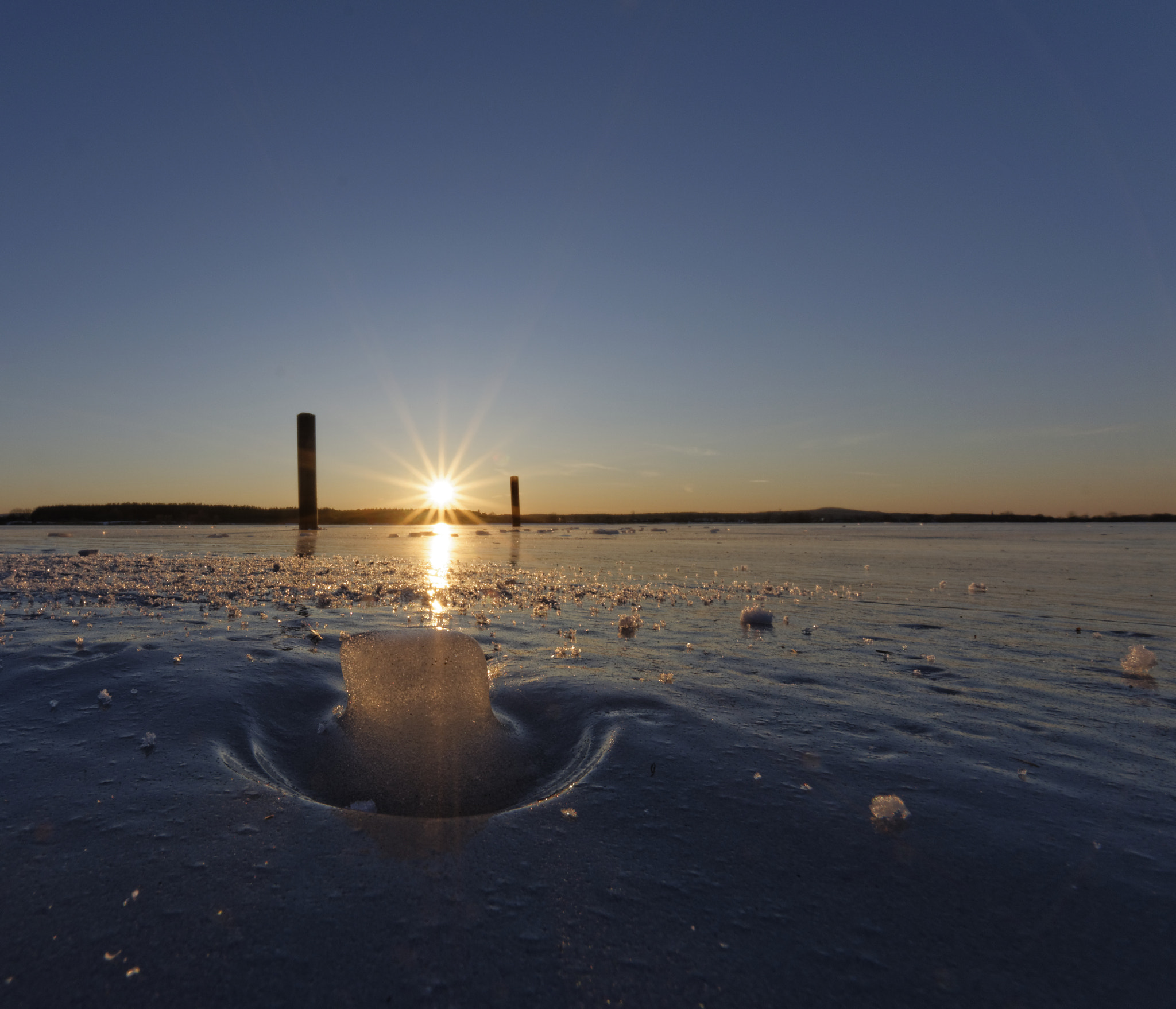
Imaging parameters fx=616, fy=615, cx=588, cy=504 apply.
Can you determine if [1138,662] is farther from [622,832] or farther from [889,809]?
[622,832]

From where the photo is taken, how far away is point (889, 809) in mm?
1602

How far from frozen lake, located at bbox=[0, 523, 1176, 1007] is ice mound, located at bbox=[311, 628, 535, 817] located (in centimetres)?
9

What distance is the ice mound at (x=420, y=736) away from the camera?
5.87 feet

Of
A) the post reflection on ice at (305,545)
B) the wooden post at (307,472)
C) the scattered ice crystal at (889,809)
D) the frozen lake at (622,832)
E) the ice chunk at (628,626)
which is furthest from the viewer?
the wooden post at (307,472)

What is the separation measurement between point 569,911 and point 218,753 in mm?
1334

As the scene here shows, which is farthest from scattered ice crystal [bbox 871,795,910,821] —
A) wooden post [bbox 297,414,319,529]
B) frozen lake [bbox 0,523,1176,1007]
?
wooden post [bbox 297,414,319,529]

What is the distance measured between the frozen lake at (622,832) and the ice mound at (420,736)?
92mm

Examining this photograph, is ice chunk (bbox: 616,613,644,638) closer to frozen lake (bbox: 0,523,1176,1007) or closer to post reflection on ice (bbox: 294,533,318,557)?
frozen lake (bbox: 0,523,1176,1007)

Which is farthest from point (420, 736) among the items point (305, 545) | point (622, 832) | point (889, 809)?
point (305, 545)

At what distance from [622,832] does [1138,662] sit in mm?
3146

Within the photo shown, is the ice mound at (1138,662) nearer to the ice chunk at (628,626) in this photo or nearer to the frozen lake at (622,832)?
the frozen lake at (622,832)

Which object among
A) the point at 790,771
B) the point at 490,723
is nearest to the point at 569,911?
the point at 790,771

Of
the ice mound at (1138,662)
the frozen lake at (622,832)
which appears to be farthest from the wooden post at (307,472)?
the ice mound at (1138,662)

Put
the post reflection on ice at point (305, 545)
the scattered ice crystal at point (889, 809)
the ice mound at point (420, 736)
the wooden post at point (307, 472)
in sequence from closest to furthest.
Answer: the scattered ice crystal at point (889, 809) → the ice mound at point (420, 736) → the post reflection on ice at point (305, 545) → the wooden post at point (307, 472)
